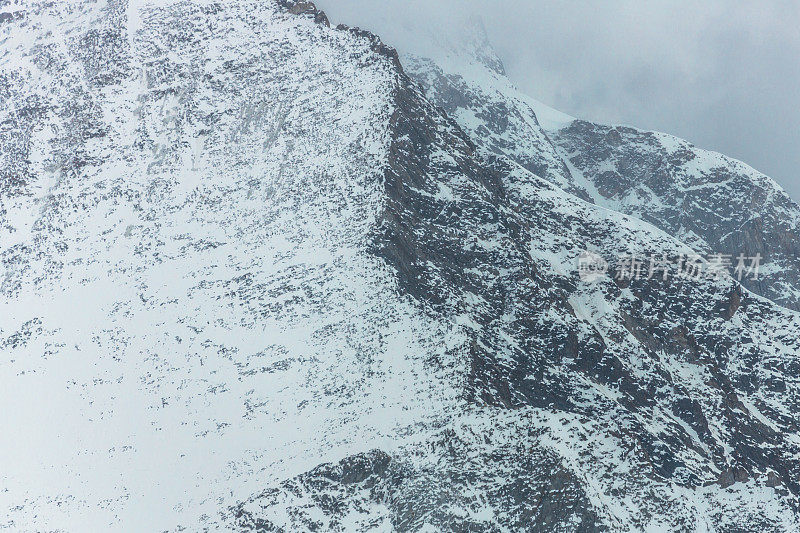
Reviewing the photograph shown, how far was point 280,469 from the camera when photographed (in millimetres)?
155250

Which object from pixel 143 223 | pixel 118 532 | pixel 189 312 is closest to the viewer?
pixel 118 532

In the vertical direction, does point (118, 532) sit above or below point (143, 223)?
below

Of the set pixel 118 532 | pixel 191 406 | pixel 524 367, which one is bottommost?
pixel 118 532

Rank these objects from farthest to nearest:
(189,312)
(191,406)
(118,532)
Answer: (189,312)
(191,406)
(118,532)

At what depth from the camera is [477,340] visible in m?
172

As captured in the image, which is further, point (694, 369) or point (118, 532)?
point (694, 369)

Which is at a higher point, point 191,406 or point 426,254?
point 426,254

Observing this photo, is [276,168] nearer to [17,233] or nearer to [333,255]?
→ [333,255]

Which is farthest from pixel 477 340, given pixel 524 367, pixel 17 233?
pixel 17 233

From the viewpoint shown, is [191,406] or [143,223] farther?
[143,223]

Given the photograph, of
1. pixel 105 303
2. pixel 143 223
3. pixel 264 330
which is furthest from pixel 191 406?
pixel 143 223

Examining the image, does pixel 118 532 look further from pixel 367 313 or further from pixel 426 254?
pixel 426 254

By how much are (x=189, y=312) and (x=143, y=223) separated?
23.2m

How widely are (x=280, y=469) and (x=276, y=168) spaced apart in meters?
60.7
